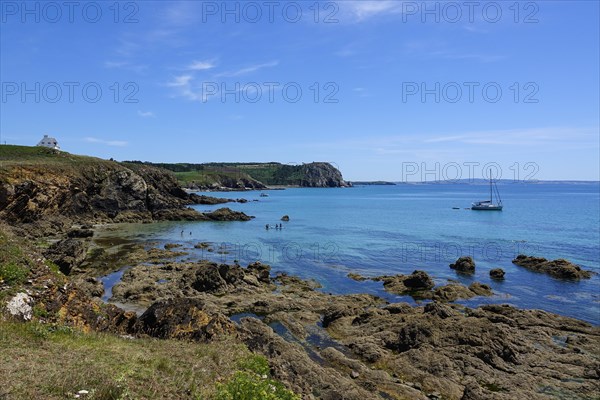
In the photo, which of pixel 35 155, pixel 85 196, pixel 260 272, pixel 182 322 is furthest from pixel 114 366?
pixel 35 155

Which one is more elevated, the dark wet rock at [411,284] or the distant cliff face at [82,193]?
the distant cliff face at [82,193]

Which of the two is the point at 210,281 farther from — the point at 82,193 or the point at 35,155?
the point at 35,155

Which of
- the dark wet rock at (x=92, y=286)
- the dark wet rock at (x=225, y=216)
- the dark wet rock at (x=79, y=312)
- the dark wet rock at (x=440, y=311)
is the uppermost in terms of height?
the dark wet rock at (x=79, y=312)

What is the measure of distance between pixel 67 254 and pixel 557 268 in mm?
54435

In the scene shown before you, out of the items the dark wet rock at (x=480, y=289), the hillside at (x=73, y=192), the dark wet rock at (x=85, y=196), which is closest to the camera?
the dark wet rock at (x=480, y=289)

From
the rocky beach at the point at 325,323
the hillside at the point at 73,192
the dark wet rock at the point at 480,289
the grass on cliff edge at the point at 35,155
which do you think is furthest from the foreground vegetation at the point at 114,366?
the grass on cliff edge at the point at 35,155

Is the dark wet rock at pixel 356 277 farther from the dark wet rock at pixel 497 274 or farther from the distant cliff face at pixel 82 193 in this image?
the distant cliff face at pixel 82 193

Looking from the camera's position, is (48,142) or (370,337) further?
(48,142)

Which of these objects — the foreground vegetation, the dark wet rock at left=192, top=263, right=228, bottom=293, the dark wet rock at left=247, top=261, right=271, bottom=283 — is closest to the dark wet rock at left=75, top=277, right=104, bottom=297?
the dark wet rock at left=192, top=263, right=228, bottom=293

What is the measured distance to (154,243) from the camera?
199 feet

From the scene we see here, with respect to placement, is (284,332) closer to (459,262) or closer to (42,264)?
(42,264)

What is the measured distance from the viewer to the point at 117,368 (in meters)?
11.6

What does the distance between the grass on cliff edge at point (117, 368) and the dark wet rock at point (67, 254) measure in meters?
26.4

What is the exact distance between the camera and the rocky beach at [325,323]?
57.2ft
